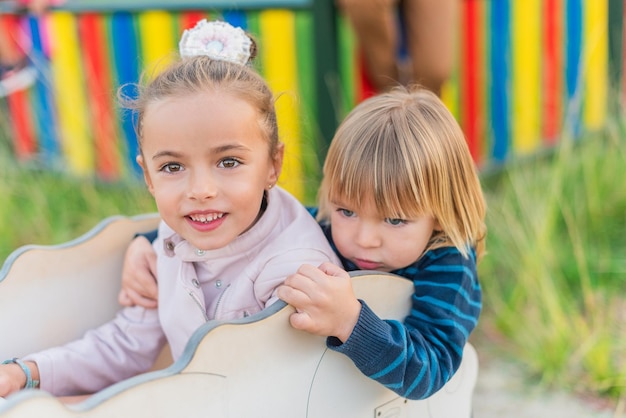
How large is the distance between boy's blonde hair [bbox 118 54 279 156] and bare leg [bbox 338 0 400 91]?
1266 millimetres

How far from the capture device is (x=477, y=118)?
3.71 meters

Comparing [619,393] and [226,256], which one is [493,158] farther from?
[226,256]

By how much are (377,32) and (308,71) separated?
56 cm

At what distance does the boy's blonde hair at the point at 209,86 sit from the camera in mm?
1531

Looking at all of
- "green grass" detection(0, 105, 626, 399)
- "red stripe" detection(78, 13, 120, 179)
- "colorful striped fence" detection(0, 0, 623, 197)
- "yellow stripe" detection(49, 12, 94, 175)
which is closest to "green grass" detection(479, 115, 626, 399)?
"green grass" detection(0, 105, 626, 399)

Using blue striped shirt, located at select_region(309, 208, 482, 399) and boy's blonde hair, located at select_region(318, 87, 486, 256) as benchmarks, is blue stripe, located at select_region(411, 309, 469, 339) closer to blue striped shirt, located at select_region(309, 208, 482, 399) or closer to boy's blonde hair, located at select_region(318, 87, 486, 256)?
blue striped shirt, located at select_region(309, 208, 482, 399)

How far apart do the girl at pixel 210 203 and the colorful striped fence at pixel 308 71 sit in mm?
1550

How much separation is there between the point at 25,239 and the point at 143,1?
1.26 m

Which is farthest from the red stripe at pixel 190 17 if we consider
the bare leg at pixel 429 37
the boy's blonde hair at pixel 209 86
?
the boy's blonde hair at pixel 209 86

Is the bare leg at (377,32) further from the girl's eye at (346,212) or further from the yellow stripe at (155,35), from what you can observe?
the girl's eye at (346,212)

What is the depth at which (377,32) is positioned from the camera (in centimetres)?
296

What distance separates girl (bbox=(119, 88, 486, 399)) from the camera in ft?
4.95

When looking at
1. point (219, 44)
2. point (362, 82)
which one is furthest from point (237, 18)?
point (219, 44)

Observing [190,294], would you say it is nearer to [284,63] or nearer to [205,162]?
[205,162]
